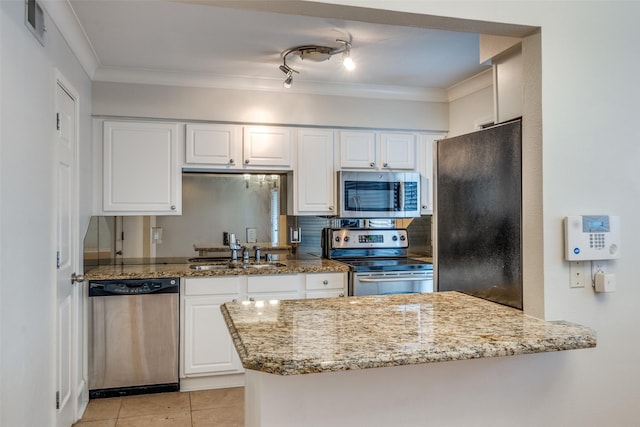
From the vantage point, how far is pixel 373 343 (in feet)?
4.43

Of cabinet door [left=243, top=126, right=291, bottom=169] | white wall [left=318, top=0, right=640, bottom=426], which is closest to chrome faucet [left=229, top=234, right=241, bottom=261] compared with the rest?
cabinet door [left=243, top=126, right=291, bottom=169]

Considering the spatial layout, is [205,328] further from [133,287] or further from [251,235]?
[251,235]

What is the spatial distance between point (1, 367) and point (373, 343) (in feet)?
4.31

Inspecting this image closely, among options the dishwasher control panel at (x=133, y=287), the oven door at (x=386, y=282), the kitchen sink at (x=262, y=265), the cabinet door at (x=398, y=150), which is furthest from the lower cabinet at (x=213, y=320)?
the cabinet door at (x=398, y=150)

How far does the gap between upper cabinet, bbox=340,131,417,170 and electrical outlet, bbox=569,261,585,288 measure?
2.35 m

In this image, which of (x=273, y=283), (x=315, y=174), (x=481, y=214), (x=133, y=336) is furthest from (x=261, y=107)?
(x=481, y=214)

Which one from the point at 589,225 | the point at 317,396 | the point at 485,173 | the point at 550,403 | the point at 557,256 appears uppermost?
the point at 485,173

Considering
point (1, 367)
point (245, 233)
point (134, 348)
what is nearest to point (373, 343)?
point (1, 367)

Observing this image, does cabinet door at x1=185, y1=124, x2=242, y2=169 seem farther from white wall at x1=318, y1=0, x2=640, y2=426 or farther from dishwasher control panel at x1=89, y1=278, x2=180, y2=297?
white wall at x1=318, y1=0, x2=640, y2=426

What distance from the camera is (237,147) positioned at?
12.1 feet

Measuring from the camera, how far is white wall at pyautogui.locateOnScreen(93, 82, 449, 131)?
3.47 metres

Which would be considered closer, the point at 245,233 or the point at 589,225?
the point at 589,225

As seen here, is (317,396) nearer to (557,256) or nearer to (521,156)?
(557,256)

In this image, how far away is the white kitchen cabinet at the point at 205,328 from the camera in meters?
3.33
